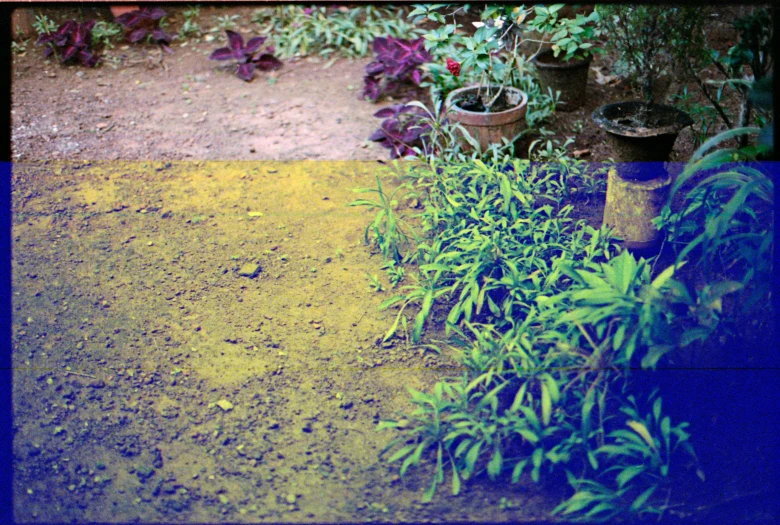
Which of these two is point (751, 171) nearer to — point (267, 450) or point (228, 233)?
point (267, 450)

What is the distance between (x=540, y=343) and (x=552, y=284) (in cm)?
29

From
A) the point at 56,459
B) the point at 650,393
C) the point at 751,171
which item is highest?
the point at 751,171

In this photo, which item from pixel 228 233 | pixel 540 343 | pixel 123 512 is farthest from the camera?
pixel 228 233

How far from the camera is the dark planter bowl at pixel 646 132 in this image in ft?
8.28

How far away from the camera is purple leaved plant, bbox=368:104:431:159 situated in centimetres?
346

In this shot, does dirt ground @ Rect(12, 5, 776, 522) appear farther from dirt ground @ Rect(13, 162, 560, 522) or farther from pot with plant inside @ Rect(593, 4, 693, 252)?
pot with plant inside @ Rect(593, 4, 693, 252)

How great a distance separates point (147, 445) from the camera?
201 centimetres

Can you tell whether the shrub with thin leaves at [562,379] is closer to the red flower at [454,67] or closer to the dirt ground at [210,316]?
the dirt ground at [210,316]

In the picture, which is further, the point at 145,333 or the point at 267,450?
the point at 145,333

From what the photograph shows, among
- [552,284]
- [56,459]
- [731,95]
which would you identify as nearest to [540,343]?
[552,284]

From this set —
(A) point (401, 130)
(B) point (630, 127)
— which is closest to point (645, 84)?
(B) point (630, 127)

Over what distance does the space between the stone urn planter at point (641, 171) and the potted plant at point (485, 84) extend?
0.65 meters

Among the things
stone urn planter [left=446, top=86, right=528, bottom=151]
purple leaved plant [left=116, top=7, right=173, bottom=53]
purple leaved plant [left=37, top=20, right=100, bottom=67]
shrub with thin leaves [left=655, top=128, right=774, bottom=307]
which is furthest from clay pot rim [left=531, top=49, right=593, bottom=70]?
purple leaved plant [left=37, top=20, right=100, bottom=67]

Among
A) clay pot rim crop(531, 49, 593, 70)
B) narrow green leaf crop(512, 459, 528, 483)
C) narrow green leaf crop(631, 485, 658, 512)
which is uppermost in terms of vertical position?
clay pot rim crop(531, 49, 593, 70)
